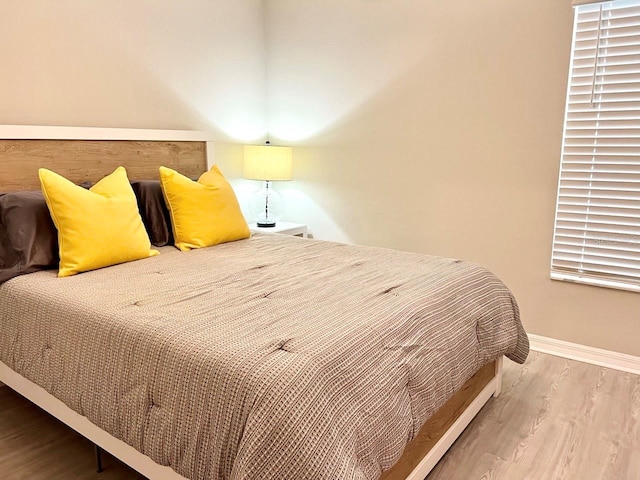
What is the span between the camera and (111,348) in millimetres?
1577

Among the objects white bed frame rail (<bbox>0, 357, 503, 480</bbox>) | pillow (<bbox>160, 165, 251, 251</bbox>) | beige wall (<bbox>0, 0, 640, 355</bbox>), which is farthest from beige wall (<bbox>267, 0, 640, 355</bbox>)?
pillow (<bbox>160, 165, 251, 251</bbox>)

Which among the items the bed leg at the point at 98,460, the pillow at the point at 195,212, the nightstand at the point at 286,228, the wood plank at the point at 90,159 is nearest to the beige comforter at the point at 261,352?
the bed leg at the point at 98,460

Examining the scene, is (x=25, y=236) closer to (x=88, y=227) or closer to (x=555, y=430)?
(x=88, y=227)

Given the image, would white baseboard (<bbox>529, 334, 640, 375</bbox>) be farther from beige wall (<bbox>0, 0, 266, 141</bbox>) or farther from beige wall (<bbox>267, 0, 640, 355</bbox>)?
beige wall (<bbox>0, 0, 266, 141</bbox>)

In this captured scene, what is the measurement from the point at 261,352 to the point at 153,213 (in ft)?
5.44

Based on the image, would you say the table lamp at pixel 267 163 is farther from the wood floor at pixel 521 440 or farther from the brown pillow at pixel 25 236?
the wood floor at pixel 521 440

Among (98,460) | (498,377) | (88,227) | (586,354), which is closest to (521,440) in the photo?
(498,377)

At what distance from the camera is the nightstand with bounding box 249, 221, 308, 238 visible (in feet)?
11.6

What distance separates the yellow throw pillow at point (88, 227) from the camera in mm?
2162

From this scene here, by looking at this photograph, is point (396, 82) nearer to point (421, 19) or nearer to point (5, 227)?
point (421, 19)

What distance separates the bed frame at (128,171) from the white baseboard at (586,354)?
0.72 meters

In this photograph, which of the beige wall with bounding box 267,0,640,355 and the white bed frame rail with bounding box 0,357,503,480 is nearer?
the white bed frame rail with bounding box 0,357,503,480

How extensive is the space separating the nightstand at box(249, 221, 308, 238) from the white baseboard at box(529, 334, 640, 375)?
1.74 m

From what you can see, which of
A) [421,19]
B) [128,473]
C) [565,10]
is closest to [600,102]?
[565,10]
